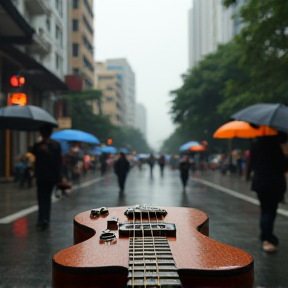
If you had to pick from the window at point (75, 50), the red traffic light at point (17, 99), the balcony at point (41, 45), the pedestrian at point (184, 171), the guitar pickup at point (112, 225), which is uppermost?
the window at point (75, 50)

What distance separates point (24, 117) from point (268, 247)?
516 cm

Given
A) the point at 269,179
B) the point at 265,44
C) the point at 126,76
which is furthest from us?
the point at 126,76

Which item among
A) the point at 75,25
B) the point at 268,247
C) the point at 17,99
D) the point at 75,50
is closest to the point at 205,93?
the point at 17,99

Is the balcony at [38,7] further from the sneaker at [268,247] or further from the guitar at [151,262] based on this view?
the guitar at [151,262]

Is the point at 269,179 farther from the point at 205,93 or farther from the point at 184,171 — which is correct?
the point at 205,93

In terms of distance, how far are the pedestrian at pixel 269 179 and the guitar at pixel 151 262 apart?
3.24 m

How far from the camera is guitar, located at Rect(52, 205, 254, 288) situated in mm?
1533

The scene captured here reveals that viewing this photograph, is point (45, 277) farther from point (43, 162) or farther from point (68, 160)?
point (68, 160)

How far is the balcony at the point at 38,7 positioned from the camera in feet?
77.3

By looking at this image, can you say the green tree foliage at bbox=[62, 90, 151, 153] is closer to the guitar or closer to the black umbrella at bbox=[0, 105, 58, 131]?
the black umbrella at bbox=[0, 105, 58, 131]

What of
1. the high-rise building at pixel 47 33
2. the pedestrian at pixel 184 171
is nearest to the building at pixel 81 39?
the high-rise building at pixel 47 33

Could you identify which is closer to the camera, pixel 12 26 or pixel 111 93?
pixel 12 26

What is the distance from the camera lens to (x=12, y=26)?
57.0ft

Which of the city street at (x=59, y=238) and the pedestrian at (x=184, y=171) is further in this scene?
the pedestrian at (x=184, y=171)
